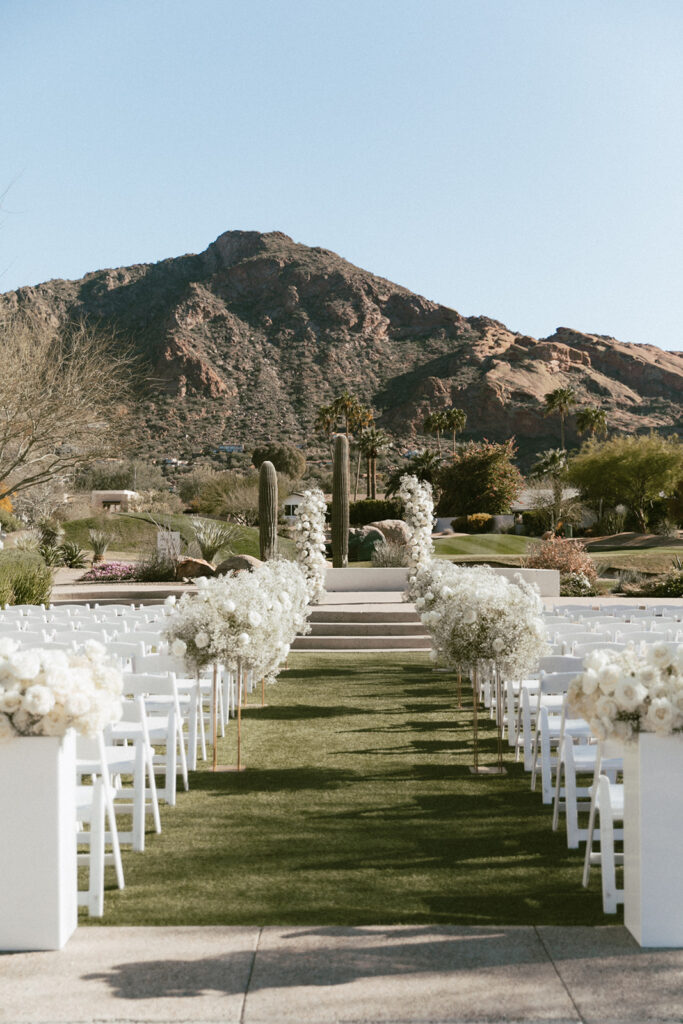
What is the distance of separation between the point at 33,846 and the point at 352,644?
12.2 meters

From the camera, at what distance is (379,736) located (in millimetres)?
8852

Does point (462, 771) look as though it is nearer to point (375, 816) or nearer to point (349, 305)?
point (375, 816)

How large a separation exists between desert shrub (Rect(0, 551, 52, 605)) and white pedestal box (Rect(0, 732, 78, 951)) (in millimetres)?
14116

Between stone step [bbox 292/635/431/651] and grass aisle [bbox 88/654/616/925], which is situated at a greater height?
stone step [bbox 292/635/431/651]

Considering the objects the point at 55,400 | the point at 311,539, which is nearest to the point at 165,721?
the point at 311,539

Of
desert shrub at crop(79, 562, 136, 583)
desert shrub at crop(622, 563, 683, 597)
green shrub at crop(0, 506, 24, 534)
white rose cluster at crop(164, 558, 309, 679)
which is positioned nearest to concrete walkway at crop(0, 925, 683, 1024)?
white rose cluster at crop(164, 558, 309, 679)

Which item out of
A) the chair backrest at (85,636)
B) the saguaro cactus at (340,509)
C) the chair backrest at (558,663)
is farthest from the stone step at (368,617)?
the chair backrest at (558,663)

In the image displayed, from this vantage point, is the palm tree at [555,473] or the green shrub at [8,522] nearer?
the green shrub at [8,522]

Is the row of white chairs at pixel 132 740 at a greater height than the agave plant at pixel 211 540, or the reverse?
the agave plant at pixel 211 540

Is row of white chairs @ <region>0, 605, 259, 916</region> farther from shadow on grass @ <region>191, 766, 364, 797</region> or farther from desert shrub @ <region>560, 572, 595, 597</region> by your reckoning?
desert shrub @ <region>560, 572, 595, 597</region>

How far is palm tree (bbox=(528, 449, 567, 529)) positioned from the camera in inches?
1774

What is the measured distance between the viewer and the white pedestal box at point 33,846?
397cm

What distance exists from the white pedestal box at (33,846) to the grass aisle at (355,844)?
46 cm

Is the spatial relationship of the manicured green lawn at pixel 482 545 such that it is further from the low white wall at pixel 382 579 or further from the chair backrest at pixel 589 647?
the chair backrest at pixel 589 647
